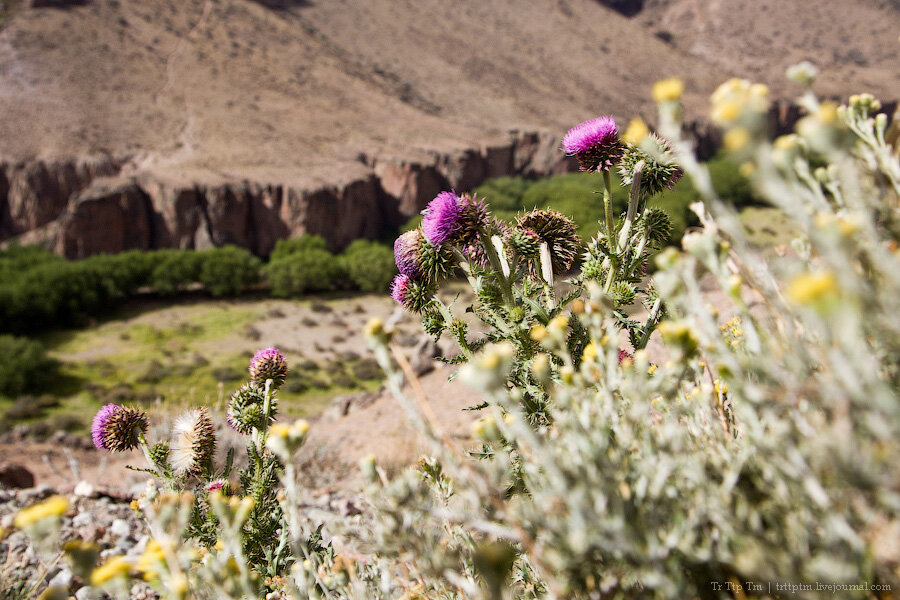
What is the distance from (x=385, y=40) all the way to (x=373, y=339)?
326 ft

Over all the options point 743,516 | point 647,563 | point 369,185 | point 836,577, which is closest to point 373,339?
point 647,563

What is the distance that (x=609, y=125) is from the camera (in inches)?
128

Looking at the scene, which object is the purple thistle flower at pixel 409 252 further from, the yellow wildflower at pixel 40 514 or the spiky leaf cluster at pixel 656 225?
the yellow wildflower at pixel 40 514

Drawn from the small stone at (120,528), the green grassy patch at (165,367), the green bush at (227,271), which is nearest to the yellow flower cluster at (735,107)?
the small stone at (120,528)

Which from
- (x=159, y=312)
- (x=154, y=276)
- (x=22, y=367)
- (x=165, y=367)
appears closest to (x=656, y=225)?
(x=165, y=367)

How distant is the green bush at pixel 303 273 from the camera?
44.0m

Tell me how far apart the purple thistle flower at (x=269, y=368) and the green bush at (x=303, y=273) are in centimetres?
4187

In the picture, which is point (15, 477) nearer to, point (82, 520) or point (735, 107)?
point (82, 520)

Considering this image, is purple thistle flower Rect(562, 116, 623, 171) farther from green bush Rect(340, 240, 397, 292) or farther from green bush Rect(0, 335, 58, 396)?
green bush Rect(340, 240, 397, 292)

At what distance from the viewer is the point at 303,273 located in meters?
44.4

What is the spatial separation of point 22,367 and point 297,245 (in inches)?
1030

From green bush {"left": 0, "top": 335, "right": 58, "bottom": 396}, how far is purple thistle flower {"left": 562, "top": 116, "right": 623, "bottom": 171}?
3204 centimetres

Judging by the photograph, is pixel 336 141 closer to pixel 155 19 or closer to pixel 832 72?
pixel 155 19

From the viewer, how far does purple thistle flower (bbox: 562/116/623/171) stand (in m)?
3.19
